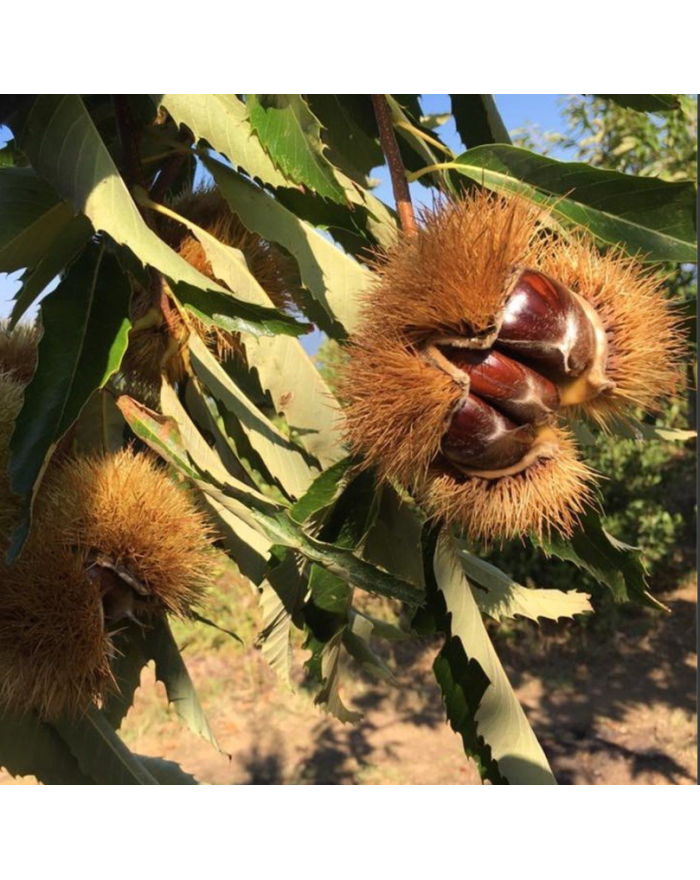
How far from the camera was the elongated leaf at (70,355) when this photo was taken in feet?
2.96

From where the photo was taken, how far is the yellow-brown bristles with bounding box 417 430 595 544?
82 cm

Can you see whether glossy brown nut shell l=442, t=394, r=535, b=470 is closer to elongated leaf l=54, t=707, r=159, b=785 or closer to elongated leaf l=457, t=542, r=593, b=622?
elongated leaf l=457, t=542, r=593, b=622

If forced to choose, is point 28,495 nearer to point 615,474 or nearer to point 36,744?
point 36,744

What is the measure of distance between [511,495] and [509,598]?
397 mm

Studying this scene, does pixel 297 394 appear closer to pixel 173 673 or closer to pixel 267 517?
pixel 267 517

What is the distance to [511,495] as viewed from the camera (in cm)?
82

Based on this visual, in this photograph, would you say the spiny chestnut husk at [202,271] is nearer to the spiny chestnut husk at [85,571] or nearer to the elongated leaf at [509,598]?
the spiny chestnut husk at [85,571]

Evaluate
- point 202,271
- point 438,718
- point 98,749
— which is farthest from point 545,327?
point 438,718

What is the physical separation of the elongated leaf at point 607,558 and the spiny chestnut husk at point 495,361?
224 millimetres

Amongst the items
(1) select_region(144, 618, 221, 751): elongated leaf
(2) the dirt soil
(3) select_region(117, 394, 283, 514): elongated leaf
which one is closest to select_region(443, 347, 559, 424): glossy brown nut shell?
(3) select_region(117, 394, 283, 514): elongated leaf

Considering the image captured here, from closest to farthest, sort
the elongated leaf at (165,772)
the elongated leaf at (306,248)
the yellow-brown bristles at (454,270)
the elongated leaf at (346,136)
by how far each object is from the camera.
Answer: the yellow-brown bristles at (454,270) < the elongated leaf at (306,248) < the elongated leaf at (346,136) < the elongated leaf at (165,772)

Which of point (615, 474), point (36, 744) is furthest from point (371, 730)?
point (36, 744)

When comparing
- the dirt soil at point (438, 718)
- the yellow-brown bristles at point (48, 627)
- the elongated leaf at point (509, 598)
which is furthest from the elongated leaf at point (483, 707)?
the dirt soil at point (438, 718)

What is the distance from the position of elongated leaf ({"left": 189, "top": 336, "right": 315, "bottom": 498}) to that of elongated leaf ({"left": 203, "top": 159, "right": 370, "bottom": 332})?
163 mm
